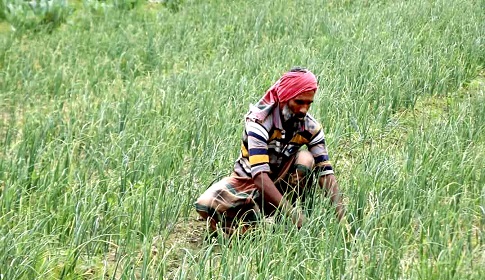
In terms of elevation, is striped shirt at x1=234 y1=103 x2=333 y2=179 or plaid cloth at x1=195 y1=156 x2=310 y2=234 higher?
striped shirt at x1=234 y1=103 x2=333 y2=179

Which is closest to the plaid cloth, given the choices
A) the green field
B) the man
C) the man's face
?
the man

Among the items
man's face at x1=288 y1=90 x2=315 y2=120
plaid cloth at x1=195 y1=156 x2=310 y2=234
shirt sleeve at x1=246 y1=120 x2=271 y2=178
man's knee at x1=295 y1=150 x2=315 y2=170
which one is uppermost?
man's face at x1=288 y1=90 x2=315 y2=120

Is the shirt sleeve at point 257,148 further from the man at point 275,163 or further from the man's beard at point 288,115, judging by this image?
the man's beard at point 288,115

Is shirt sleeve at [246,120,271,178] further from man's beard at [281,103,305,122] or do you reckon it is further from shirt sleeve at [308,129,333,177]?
shirt sleeve at [308,129,333,177]

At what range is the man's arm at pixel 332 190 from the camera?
3213 millimetres

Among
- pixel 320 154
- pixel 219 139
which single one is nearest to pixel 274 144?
pixel 320 154

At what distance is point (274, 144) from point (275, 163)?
9 centimetres

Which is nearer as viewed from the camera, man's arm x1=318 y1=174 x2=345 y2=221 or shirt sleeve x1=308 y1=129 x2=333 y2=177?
man's arm x1=318 y1=174 x2=345 y2=221

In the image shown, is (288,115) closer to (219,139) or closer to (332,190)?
(332,190)

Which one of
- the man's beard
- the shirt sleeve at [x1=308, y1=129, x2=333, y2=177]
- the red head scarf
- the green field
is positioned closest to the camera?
the green field

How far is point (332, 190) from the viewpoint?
10.8 feet

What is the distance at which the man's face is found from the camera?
3160 mm

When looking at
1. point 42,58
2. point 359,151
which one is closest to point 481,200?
point 359,151

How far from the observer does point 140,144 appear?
4.06 m
